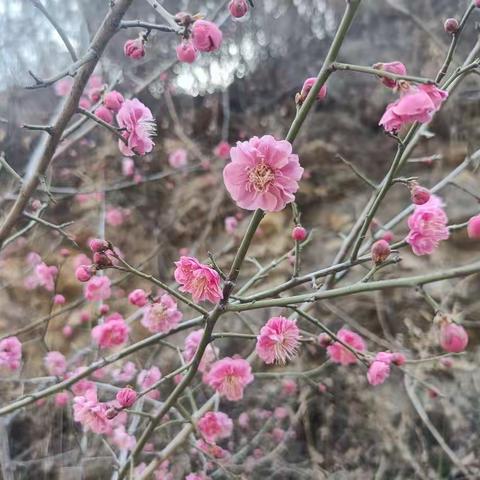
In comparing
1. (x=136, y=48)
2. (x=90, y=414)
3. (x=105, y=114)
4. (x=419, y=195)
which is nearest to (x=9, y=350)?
(x=90, y=414)

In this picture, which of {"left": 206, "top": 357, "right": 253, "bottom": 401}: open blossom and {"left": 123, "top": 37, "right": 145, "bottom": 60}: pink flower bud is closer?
{"left": 123, "top": 37, "right": 145, "bottom": 60}: pink flower bud

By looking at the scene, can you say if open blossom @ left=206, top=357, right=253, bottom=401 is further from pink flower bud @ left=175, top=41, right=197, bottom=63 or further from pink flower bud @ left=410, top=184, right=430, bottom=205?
pink flower bud @ left=175, top=41, right=197, bottom=63

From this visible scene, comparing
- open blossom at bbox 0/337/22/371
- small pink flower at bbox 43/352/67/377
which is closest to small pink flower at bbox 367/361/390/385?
open blossom at bbox 0/337/22/371

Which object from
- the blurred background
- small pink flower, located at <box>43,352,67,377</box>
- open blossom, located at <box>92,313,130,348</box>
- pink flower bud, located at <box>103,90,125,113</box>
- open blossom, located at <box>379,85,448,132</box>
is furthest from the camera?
the blurred background

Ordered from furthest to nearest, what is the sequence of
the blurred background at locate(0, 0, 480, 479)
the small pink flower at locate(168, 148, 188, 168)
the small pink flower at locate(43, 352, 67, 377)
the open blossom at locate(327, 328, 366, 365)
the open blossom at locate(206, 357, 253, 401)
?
1. the small pink flower at locate(168, 148, 188, 168)
2. the blurred background at locate(0, 0, 480, 479)
3. the small pink flower at locate(43, 352, 67, 377)
4. the open blossom at locate(327, 328, 366, 365)
5. the open blossom at locate(206, 357, 253, 401)

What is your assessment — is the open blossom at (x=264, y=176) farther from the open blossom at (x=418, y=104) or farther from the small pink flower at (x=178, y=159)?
the small pink flower at (x=178, y=159)

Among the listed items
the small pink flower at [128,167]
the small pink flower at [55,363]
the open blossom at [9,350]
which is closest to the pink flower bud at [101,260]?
the open blossom at [9,350]

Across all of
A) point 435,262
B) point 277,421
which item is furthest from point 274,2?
point 277,421

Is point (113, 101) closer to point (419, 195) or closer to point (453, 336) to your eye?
point (419, 195)
